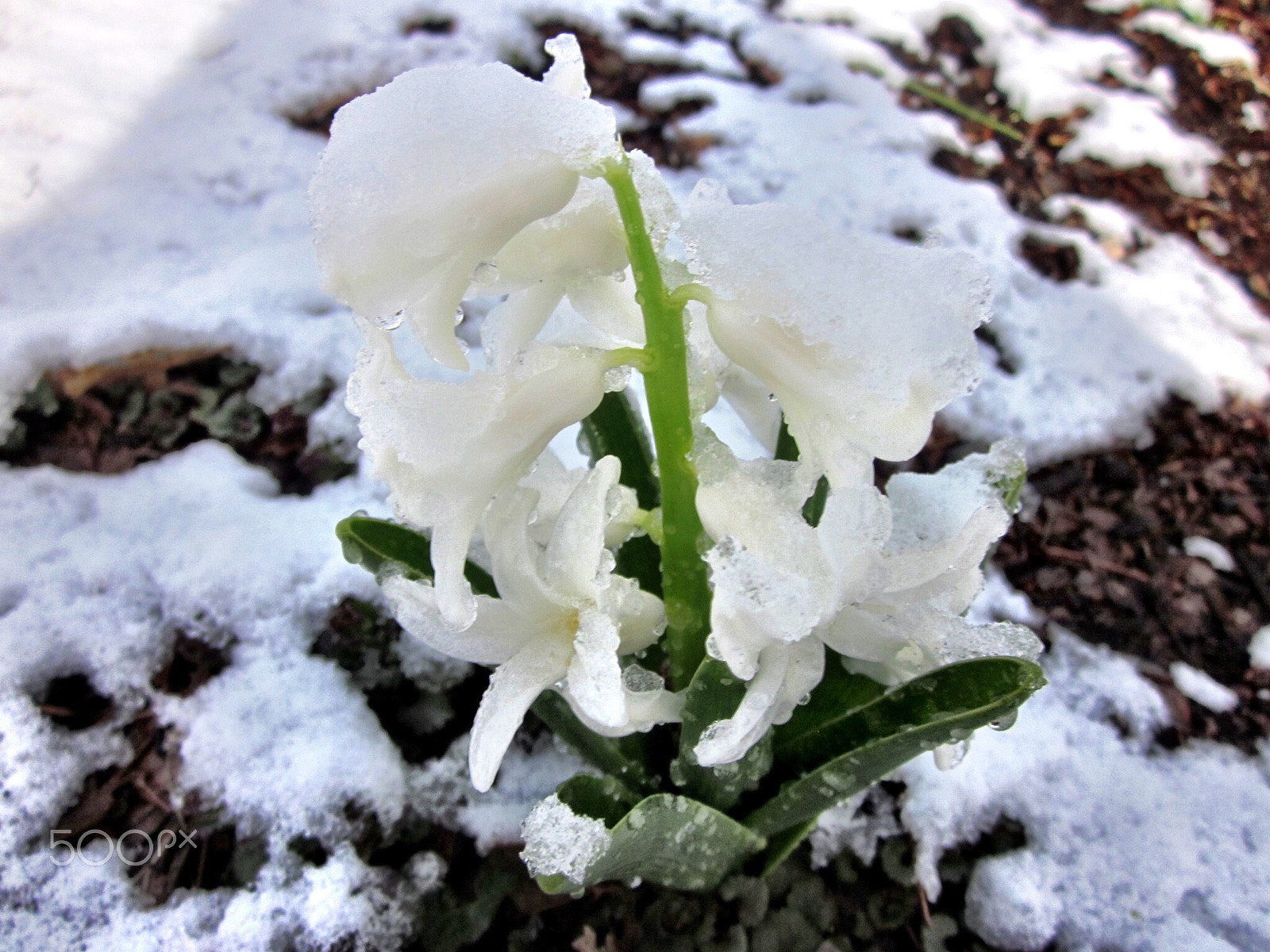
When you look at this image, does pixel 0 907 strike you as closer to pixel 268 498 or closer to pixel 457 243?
pixel 268 498

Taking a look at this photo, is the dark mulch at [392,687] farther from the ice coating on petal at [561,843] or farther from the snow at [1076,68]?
the snow at [1076,68]

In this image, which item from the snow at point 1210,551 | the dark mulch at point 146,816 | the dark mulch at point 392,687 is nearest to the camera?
the dark mulch at point 146,816

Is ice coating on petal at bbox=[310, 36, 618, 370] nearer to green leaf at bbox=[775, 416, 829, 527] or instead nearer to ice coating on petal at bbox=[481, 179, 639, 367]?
ice coating on petal at bbox=[481, 179, 639, 367]

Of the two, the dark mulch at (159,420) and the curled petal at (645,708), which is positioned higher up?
the curled petal at (645,708)

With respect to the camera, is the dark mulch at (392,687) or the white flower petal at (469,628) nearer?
the white flower petal at (469,628)

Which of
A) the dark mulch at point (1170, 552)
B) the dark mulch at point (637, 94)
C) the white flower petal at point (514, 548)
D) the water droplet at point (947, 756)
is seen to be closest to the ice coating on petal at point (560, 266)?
the white flower petal at point (514, 548)

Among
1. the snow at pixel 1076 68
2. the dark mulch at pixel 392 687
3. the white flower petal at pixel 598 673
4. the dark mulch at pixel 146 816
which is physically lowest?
the dark mulch at pixel 146 816
